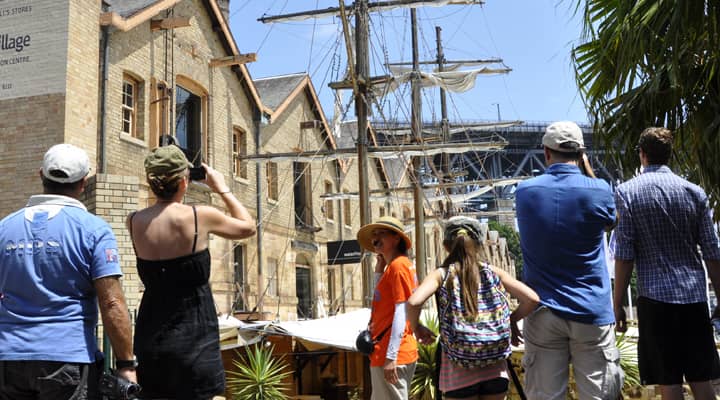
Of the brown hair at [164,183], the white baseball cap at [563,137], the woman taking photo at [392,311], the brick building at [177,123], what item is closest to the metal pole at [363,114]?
the brick building at [177,123]

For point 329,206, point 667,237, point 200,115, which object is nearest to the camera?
point 667,237

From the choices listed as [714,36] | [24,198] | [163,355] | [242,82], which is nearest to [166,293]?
[163,355]

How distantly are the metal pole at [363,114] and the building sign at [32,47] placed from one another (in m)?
9.22

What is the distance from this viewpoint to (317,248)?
98.7 feet

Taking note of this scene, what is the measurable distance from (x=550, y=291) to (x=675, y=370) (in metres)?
0.78

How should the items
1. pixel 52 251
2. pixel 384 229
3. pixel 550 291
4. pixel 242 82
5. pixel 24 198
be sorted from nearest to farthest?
pixel 52 251, pixel 550 291, pixel 384 229, pixel 24 198, pixel 242 82

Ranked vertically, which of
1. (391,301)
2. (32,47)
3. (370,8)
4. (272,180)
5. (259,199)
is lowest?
(391,301)

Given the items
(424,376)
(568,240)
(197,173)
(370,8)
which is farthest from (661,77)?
(370,8)

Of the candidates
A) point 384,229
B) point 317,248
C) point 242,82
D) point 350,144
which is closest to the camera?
point 384,229

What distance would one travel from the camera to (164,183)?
11.5ft

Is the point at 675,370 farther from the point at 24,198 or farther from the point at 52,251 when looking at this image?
the point at 24,198

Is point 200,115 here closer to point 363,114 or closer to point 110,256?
point 363,114

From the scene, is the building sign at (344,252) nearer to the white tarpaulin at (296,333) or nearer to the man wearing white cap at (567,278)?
the white tarpaulin at (296,333)

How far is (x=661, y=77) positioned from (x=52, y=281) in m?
4.47
